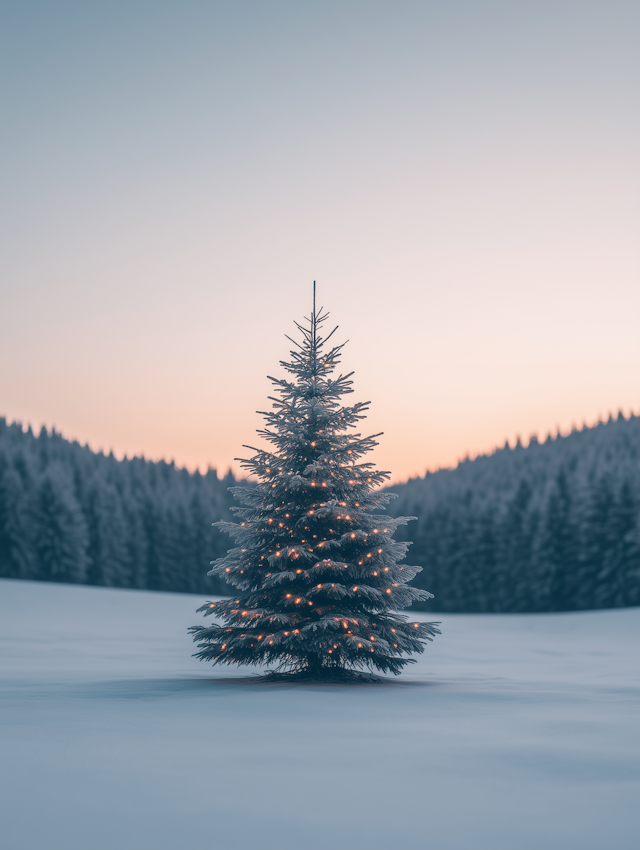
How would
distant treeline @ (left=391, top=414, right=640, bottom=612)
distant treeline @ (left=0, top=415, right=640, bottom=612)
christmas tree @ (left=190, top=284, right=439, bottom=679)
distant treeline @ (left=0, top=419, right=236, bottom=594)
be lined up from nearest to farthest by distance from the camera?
christmas tree @ (left=190, top=284, right=439, bottom=679) → distant treeline @ (left=391, top=414, right=640, bottom=612) → distant treeline @ (left=0, top=415, right=640, bottom=612) → distant treeline @ (left=0, top=419, right=236, bottom=594)

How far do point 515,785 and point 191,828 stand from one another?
2.51m

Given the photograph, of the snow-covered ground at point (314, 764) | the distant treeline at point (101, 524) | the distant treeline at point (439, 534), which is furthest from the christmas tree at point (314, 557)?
the distant treeline at point (101, 524)

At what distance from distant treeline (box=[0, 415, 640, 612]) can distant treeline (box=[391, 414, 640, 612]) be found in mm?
88

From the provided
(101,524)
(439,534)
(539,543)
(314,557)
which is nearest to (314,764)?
(314,557)

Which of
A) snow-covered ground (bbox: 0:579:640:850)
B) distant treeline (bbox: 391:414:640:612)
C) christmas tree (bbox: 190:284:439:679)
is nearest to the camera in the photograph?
snow-covered ground (bbox: 0:579:640:850)

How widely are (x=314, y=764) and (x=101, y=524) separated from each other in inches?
2448

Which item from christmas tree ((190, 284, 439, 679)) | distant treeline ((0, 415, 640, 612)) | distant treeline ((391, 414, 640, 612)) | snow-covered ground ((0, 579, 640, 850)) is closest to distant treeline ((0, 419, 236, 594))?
distant treeline ((0, 415, 640, 612))

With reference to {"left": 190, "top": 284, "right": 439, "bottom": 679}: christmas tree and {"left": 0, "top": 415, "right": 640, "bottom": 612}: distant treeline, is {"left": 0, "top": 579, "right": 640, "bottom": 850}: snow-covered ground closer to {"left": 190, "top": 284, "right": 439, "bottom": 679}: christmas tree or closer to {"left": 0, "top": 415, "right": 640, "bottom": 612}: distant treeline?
{"left": 190, "top": 284, "right": 439, "bottom": 679}: christmas tree

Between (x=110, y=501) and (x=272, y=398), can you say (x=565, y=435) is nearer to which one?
(x=110, y=501)

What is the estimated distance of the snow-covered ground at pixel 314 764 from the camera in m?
4.78

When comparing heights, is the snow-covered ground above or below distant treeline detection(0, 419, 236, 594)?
below

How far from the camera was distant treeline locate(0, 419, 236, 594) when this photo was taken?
5850 cm

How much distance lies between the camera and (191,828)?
481 cm

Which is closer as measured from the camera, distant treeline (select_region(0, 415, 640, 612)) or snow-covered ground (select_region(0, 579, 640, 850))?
snow-covered ground (select_region(0, 579, 640, 850))
